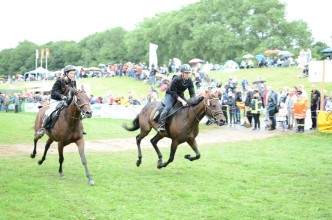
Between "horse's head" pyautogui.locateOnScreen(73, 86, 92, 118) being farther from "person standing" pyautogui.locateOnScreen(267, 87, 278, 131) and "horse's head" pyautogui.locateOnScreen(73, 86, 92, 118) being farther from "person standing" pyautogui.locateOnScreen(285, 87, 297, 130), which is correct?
"person standing" pyautogui.locateOnScreen(285, 87, 297, 130)

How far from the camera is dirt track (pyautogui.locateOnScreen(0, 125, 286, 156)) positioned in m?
18.6

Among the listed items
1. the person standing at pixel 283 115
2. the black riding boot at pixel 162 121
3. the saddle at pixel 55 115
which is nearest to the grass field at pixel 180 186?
the black riding boot at pixel 162 121

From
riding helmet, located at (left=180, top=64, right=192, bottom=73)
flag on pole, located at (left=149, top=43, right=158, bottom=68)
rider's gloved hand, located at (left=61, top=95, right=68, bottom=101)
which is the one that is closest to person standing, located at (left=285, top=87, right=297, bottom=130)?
riding helmet, located at (left=180, top=64, right=192, bottom=73)

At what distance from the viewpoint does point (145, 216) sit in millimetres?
8531

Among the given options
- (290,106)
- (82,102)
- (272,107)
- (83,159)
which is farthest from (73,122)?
(290,106)

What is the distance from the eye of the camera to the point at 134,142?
21.4 m

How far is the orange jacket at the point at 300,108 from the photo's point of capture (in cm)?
2261

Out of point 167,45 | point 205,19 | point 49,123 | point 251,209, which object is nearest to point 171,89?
point 49,123

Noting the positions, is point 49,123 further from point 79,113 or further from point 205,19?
point 205,19

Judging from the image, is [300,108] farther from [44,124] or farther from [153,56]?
[153,56]

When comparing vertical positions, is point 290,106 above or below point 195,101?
below

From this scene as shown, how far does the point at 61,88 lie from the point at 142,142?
29.1ft

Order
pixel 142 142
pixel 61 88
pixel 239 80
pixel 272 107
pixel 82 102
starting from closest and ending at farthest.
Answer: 1. pixel 82 102
2. pixel 61 88
3. pixel 142 142
4. pixel 272 107
5. pixel 239 80

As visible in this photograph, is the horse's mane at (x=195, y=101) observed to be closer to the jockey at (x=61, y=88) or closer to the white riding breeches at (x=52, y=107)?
the jockey at (x=61, y=88)
